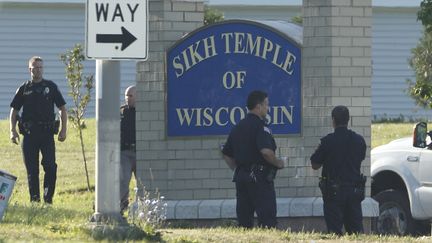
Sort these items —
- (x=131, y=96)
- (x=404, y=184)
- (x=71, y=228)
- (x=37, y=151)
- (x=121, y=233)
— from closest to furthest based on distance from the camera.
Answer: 1. (x=121, y=233)
2. (x=71, y=228)
3. (x=404, y=184)
4. (x=131, y=96)
5. (x=37, y=151)

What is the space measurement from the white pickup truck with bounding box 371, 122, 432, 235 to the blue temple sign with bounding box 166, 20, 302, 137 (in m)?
1.24

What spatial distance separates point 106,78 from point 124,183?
487 cm

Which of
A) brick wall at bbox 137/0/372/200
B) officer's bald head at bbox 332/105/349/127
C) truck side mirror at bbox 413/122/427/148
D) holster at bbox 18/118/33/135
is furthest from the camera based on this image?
holster at bbox 18/118/33/135

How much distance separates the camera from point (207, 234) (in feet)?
36.2

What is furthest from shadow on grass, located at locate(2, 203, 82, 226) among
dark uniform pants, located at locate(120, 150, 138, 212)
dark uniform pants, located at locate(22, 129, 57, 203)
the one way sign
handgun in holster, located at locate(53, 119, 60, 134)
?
the one way sign

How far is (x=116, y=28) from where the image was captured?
10000mm

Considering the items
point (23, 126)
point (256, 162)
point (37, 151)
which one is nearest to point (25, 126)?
point (23, 126)

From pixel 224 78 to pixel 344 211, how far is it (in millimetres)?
2298

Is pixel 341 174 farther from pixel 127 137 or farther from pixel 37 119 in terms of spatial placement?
pixel 37 119

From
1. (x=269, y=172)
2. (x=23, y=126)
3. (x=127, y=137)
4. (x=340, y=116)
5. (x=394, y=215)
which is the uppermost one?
(x=340, y=116)

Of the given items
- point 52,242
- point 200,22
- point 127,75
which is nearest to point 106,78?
point 52,242

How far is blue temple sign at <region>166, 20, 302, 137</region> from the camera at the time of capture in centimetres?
1384

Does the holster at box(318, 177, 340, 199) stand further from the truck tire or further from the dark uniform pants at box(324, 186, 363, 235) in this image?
the truck tire

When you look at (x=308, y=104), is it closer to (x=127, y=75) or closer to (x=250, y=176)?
(x=250, y=176)
